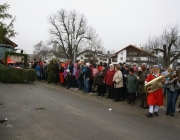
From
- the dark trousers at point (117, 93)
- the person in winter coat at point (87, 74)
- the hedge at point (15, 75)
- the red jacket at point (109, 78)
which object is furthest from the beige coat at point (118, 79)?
the hedge at point (15, 75)

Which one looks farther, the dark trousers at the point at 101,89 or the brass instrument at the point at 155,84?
the dark trousers at the point at 101,89

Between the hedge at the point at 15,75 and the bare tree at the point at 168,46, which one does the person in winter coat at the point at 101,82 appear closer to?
the hedge at the point at 15,75

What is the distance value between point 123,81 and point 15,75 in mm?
7850

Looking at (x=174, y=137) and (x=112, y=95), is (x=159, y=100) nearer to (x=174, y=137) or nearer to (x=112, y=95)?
(x=174, y=137)

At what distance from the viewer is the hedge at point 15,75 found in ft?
43.3

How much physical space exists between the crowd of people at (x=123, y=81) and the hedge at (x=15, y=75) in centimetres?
190

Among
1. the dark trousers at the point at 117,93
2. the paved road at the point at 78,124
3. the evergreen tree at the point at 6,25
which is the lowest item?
the paved road at the point at 78,124

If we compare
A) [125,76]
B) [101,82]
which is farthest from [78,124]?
[101,82]

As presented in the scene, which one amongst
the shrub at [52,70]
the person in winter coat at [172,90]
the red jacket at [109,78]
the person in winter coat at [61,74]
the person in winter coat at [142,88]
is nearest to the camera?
the person in winter coat at [172,90]

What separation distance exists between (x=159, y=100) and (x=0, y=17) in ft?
43.8

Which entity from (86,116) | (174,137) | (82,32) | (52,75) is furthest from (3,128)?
(82,32)

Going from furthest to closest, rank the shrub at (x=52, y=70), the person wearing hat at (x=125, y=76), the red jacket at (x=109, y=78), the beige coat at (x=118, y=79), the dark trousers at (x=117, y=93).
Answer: the shrub at (x=52, y=70), the red jacket at (x=109, y=78), the person wearing hat at (x=125, y=76), the dark trousers at (x=117, y=93), the beige coat at (x=118, y=79)

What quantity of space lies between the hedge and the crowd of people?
1899mm

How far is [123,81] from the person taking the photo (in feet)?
33.0
